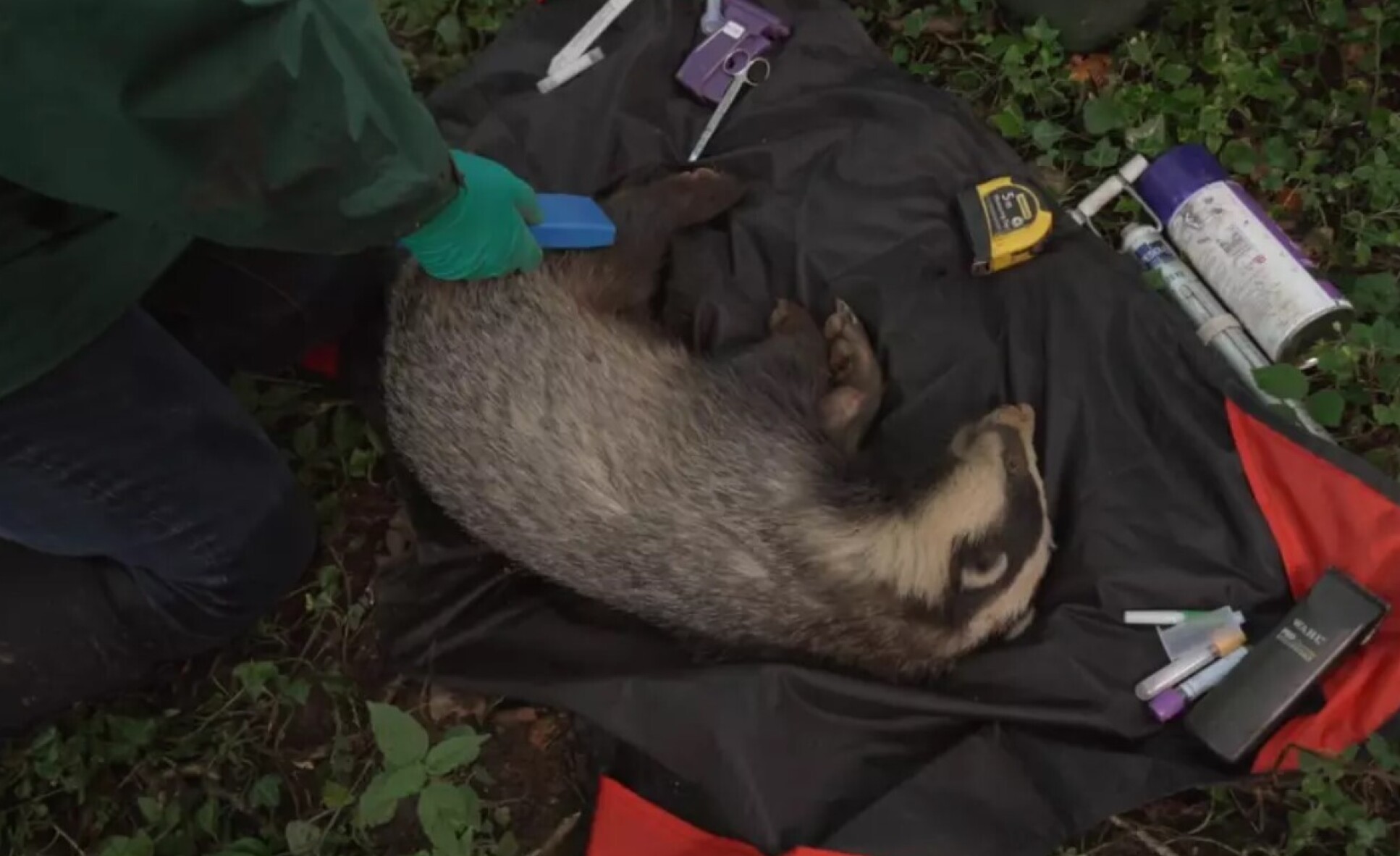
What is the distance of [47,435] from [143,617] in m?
0.65

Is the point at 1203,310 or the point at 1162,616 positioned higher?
the point at 1203,310

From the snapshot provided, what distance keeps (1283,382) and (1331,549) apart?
0.33 metres

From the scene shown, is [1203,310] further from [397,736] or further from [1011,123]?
[397,736]

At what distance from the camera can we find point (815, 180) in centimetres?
289

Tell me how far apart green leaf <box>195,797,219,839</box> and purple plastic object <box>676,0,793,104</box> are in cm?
188

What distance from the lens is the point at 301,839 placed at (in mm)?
2703

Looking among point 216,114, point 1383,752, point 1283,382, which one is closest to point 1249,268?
point 1283,382

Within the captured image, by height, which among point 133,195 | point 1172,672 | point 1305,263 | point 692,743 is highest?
point 133,195

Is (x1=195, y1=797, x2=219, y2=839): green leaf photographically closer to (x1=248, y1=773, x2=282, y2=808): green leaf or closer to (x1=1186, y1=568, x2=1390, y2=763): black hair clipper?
(x1=248, y1=773, x2=282, y2=808): green leaf

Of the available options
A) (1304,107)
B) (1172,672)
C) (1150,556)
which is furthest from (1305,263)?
(1172,672)

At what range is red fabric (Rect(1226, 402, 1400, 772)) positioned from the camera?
233 cm

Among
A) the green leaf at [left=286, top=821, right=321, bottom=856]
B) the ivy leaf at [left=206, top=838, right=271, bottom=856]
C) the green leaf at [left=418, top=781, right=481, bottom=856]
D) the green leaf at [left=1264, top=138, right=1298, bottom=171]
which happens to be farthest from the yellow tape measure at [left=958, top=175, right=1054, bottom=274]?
the ivy leaf at [left=206, top=838, right=271, bottom=856]

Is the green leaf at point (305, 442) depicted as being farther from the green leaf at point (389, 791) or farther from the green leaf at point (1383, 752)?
→ the green leaf at point (1383, 752)

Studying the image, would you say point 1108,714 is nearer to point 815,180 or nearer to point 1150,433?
point 1150,433
